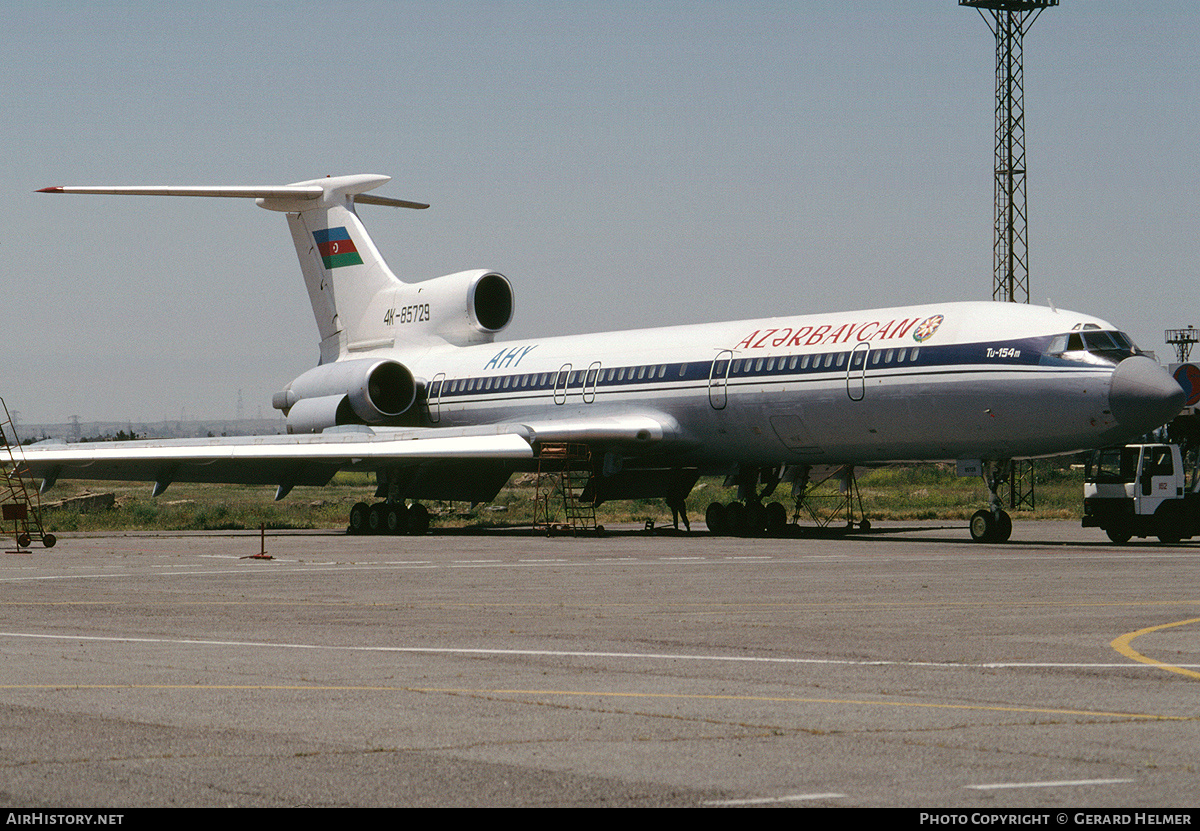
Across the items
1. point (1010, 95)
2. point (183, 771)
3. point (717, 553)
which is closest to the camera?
point (183, 771)

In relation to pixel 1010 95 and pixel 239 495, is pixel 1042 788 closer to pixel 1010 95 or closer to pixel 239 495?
pixel 1010 95

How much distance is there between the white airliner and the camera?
1073 inches

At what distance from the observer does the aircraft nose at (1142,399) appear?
2595 centimetres

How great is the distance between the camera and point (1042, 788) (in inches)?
259

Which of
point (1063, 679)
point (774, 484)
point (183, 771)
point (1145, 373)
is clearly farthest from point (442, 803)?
point (774, 484)

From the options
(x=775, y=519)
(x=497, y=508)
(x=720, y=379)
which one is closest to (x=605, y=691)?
(x=720, y=379)

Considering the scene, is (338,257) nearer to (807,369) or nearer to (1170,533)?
(807,369)

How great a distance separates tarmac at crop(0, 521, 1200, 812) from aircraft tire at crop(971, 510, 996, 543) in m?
8.05

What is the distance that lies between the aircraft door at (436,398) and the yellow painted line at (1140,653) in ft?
91.6

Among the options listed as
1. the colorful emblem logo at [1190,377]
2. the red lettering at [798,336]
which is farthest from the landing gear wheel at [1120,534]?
the red lettering at [798,336]

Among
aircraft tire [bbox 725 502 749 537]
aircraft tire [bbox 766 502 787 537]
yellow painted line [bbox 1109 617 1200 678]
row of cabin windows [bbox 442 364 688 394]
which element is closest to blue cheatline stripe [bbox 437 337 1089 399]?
row of cabin windows [bbox 442 364 688 394]

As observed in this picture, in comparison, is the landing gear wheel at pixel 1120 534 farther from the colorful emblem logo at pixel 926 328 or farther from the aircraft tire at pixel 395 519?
the aircraft tire at pixel 395 519

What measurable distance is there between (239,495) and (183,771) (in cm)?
7084

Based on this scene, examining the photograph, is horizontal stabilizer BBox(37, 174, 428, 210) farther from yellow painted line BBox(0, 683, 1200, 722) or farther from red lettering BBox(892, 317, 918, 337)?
yellow painted line BBox(0, 683, 1200, 722)
